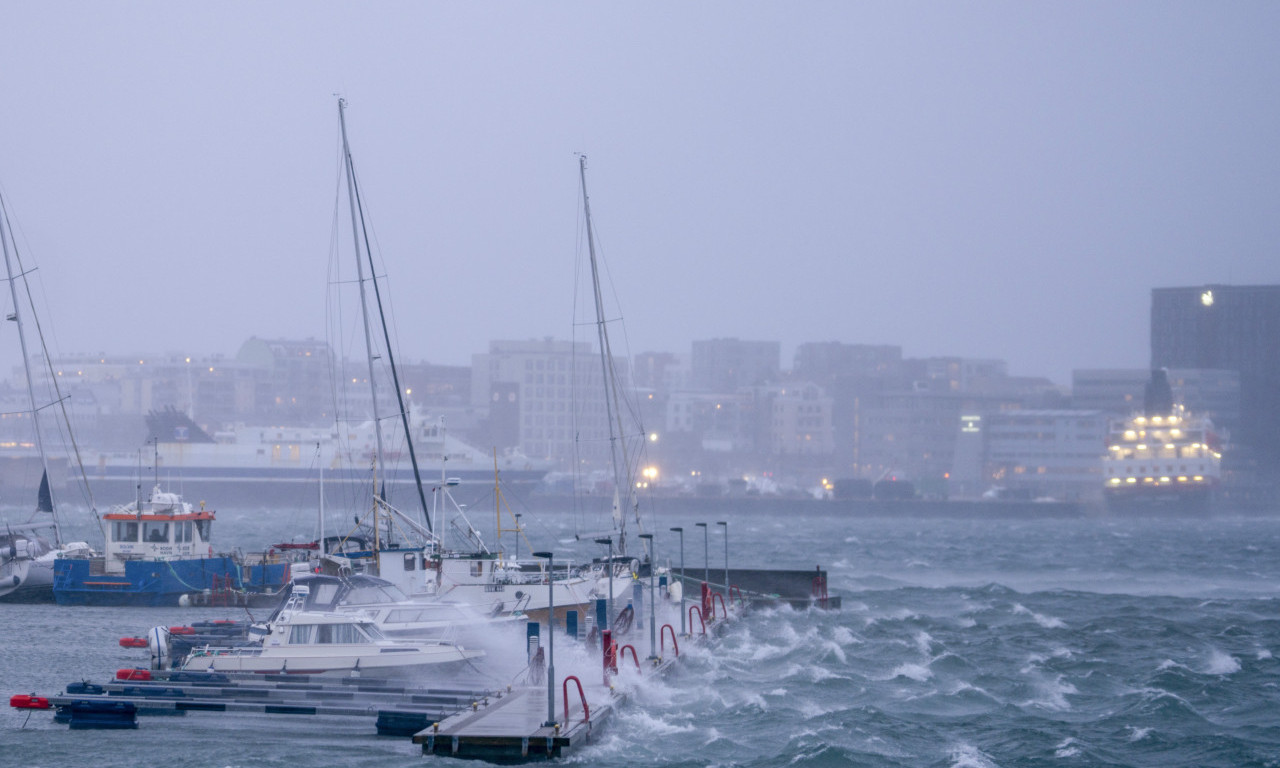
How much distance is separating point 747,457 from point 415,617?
535ft

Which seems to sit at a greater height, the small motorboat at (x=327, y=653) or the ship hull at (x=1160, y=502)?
the small motorboat at (x=327, y=653)

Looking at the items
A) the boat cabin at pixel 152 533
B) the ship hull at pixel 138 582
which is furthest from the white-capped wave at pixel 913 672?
the boat cabin at pixel 152 533

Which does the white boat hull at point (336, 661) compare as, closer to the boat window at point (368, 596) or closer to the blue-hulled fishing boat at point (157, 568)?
the boat window at point (368, 596)

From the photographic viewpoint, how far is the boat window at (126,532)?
141ft

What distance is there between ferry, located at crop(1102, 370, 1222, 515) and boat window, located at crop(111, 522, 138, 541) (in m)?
113

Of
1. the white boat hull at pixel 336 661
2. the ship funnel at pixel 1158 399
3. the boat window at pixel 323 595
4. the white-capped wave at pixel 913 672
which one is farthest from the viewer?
the ship funnel at pixel 1158 399

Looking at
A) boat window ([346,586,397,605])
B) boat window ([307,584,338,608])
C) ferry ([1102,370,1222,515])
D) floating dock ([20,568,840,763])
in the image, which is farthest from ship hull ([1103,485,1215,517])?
boat window ([307,584,338,608])

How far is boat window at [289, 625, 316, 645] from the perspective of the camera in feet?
87.6

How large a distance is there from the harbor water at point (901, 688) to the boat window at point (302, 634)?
276 cm

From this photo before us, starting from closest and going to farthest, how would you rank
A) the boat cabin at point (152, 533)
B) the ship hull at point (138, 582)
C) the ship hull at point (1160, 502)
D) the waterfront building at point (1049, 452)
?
1. the ship hull at point (138, 582)
2. the boat cabin at point (152, 533)
3. the ship hull at point (1160, 502)
4. the waterfront building at point (1049, 452)

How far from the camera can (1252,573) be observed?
2603 inches

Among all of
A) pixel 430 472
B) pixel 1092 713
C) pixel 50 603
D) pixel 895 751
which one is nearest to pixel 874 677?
pixel 1092 713

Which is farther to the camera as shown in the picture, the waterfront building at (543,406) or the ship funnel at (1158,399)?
the waterfront building at (543,406)

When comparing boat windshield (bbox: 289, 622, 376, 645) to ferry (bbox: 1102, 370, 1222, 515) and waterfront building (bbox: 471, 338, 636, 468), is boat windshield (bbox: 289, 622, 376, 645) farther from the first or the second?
waterfront building (bbox: 471, 338, 636, 468)
